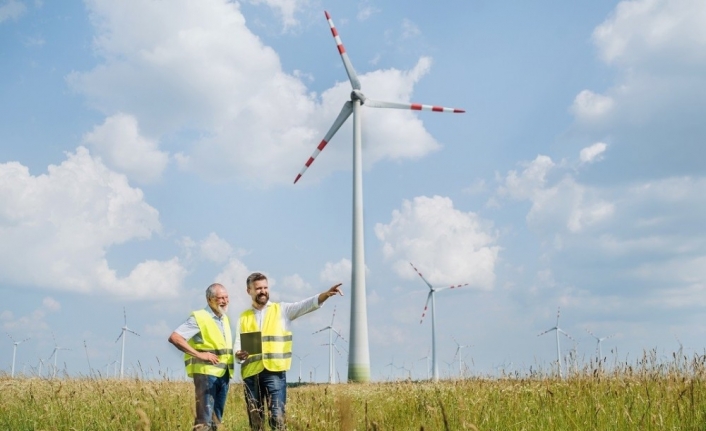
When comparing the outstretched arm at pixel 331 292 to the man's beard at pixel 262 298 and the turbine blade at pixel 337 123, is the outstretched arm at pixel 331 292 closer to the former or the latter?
the man's beard at pixel 262 298

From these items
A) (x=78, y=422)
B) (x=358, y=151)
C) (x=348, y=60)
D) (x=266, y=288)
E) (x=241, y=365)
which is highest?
(x=348, y=60)

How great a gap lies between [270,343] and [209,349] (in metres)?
0.80

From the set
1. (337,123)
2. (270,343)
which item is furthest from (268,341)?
(337,123)

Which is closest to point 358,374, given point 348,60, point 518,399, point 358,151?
point 358,151

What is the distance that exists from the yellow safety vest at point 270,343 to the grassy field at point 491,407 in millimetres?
607

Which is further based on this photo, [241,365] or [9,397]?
[9,397]

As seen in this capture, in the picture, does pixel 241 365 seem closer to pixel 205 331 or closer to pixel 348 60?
pixel 205 331

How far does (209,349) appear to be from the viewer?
849 cm

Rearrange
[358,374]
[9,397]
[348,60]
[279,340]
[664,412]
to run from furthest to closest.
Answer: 1. [348,60]
2. [358,374]
3. [9,397]
4. [279,340]
5. [664,412]

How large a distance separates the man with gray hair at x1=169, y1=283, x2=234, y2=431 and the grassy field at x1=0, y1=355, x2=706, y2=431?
507 mm

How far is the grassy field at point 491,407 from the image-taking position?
7246 millimetres

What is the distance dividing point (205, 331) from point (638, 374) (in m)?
7.20

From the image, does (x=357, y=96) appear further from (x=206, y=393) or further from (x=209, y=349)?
(x=206, y=393)

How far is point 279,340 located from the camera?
328 inches
